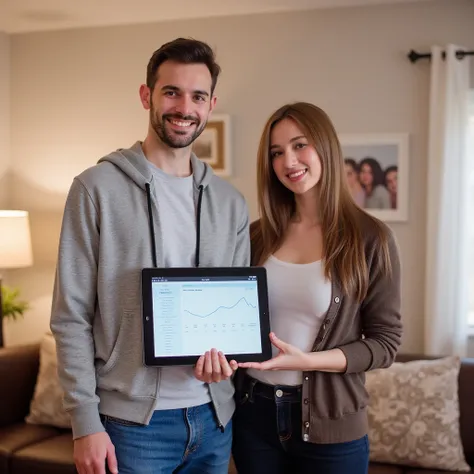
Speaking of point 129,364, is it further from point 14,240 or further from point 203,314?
point 14,240

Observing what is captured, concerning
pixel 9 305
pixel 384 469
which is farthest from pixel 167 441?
pixel 9 305

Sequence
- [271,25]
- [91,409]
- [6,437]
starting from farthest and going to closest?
[271,25]
[6,437]
[91,409]

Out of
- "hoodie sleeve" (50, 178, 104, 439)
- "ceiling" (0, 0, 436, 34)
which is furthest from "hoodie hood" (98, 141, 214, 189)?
"ceiling" (0, 0, 436, 34)

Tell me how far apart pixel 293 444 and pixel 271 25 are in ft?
8.36

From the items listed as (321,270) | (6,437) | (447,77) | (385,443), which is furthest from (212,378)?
(447,77)

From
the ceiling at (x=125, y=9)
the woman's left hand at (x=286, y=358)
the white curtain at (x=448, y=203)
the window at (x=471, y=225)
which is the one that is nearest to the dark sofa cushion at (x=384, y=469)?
the white curtain at (x=448, y=203)

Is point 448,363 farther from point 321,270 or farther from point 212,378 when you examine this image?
point 212,378

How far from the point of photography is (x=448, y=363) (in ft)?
9.77

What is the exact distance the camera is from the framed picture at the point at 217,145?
3.78 meters

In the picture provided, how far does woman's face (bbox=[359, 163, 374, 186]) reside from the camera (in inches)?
140

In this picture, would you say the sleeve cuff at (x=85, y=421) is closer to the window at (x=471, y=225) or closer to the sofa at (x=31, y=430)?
the sofa at (x=31, y=430)

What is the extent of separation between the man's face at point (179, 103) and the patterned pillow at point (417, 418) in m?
1.69

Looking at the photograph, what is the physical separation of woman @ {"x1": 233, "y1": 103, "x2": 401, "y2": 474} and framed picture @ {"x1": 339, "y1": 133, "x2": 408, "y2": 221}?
166cm

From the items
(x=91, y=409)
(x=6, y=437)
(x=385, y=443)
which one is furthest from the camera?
(x=6, y=437)
